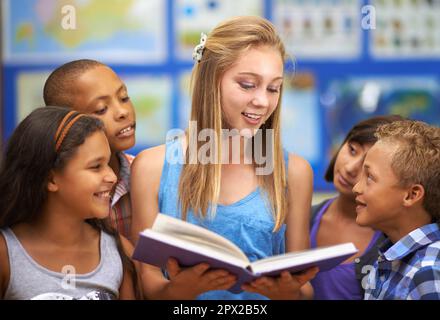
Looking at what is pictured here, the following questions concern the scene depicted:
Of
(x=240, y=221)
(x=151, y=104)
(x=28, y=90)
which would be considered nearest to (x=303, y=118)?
(x=151, y=104)

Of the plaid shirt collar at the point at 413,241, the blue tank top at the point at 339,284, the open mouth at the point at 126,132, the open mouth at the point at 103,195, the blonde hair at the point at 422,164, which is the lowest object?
the blue tank top at the point at 339,284

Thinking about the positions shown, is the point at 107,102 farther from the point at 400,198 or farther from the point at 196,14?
the point at 196,14

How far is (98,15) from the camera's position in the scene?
3.65 m

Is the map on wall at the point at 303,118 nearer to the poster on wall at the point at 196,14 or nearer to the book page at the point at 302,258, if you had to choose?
the poster on wall at the point at 196,14

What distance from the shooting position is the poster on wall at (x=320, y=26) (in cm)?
373

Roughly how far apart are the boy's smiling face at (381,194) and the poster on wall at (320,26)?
2100 mm

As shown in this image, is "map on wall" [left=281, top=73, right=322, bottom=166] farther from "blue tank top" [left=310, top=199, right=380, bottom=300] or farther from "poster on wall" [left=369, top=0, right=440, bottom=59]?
"blue tank top" [left=310, top=199, right=380, bottom=300]

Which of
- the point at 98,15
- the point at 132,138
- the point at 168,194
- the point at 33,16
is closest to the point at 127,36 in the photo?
the point at 98,15

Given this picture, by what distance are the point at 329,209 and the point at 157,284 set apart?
2.22 feet

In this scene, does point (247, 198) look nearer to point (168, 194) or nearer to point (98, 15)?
point (168, 194)

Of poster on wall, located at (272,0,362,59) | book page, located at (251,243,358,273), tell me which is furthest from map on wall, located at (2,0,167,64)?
book page, located at (251,243,358,273)

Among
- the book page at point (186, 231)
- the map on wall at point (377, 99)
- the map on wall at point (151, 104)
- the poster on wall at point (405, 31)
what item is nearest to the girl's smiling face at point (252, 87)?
the book page at point (186, 231)

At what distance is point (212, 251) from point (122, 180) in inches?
23.5

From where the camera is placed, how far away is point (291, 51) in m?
3.73
